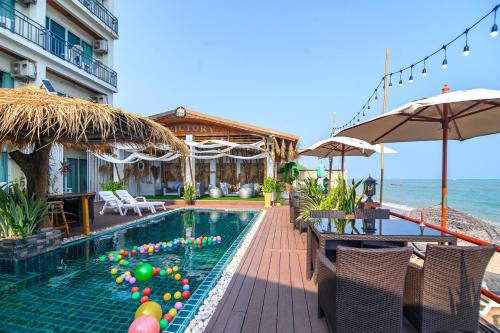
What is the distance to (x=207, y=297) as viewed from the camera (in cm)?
327

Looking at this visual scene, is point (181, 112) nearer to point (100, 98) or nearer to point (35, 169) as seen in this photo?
point (100, 98)

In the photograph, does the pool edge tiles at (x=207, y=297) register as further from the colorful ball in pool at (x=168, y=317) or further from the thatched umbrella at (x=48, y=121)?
the thatched umbrella at (x=48, y=121)

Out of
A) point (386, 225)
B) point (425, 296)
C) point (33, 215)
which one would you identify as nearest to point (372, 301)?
point (425, 296)

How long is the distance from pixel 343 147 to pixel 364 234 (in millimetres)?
5236

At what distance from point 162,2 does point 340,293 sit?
16.4m

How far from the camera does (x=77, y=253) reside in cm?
527

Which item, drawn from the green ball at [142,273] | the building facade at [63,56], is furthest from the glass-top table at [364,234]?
the building facade at [63,56]

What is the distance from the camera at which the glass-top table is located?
118 inches

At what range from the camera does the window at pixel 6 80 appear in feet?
31.4

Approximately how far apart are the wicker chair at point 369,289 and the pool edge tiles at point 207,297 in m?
1.32

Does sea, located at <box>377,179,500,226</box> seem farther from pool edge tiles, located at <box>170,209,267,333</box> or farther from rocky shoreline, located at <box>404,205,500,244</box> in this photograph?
pool edge tiles, located at <box>170,209,267,333</box>

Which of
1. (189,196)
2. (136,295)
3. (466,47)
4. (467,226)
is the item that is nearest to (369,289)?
(136,295)

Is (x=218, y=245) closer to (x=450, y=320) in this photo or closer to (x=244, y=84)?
(x=450, y=320)

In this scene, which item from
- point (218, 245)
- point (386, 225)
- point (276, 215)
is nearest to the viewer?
point (386, 225)
